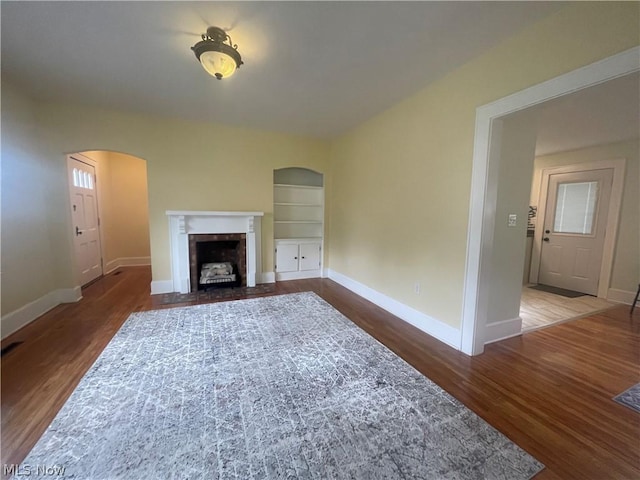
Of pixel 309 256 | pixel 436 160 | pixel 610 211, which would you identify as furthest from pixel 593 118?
pixel 309 256

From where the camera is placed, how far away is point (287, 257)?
4977mm

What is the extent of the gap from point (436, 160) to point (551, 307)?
3013 millimetres

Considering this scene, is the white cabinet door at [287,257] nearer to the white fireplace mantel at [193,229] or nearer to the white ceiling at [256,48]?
the white fireplace mantel at [193,229]

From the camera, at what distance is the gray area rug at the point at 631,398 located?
1825mm

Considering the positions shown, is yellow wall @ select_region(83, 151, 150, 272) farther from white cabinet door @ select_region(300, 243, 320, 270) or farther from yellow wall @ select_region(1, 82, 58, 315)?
white cabinet door @ select_region(300, 243, 320, 270)

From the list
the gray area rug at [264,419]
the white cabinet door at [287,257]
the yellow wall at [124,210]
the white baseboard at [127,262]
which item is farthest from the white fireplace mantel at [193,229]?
the white baseboard at [127,262]

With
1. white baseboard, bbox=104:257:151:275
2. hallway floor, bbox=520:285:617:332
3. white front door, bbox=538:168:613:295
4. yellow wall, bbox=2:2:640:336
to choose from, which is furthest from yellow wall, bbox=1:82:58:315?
white front door, bbox=538:168:613:295

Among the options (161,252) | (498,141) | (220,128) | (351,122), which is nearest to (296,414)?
(498,141)

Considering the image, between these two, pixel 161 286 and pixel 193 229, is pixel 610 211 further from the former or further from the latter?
pixel 161 286

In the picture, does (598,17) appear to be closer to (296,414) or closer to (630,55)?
(630,55)

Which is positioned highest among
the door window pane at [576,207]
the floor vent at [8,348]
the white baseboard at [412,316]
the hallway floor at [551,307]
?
the door window pane at [576,207]

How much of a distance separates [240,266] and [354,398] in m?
3.20

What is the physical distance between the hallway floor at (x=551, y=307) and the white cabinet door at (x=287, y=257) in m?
3.58

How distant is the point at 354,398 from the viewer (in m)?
1.82
